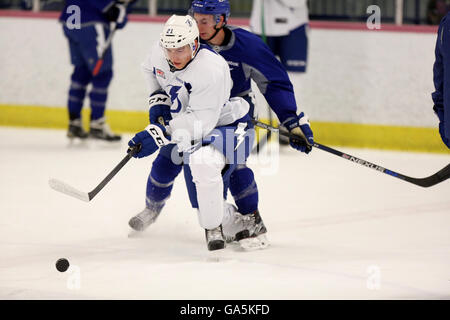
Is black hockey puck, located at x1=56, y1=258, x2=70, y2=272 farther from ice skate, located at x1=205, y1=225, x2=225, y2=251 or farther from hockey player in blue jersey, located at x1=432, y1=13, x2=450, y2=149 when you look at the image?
hockey player in blue jersey, located at x1=432, y1=13, x2=450, y2=149

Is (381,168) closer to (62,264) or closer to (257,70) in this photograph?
(257,70)

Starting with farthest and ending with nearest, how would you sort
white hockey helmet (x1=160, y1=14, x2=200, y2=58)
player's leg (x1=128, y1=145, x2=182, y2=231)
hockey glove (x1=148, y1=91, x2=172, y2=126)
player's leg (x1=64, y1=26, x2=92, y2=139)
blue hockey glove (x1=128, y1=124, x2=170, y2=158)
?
player's leg (x1=64, y1=26, x2=92, y2=139) < player's leg (x1=128, y1=145, x2=182, y2=231) < hockey glove (x1=148, y1=91, x2=172, y2=126) < blue hockey glove (x1=128, y1=124, x2=170, y2=158) < white hockey helmet (x1=160, y1=14, x2=200, y2=58)

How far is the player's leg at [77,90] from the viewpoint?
561 cm

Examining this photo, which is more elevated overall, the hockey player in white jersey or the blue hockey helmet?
the blue hockey helmet

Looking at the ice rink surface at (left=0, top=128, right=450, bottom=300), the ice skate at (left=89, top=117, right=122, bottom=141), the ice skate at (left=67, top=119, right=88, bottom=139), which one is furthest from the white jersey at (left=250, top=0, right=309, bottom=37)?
the ice skate at (left=67, top=119, right=88, bottom=139)

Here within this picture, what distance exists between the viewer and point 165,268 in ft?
9.87

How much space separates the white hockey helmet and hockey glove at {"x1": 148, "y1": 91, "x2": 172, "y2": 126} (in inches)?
11.7

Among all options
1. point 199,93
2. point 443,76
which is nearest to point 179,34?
point 199,93

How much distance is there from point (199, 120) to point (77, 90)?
2725 mm

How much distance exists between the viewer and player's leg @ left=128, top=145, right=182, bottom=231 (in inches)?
134

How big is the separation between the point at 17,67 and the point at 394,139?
8.49 ft

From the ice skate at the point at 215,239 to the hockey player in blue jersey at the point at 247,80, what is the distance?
184 millimetres
